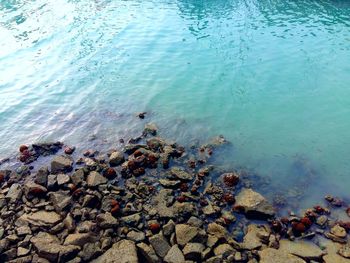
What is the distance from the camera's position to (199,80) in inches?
1324

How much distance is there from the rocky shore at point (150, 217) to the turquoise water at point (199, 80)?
2.70m

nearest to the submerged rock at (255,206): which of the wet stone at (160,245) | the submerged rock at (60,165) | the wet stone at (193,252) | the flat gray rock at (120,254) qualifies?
the wet stone at (193,252)

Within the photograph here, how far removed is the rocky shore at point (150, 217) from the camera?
15.6 metres

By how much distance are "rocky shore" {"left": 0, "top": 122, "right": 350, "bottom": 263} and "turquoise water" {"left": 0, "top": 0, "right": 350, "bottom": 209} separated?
2.70m

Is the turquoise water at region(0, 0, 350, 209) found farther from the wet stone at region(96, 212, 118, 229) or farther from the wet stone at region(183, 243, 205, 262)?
the wet stone at region(96, 212, 118, 229)

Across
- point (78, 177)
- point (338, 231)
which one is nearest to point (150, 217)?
point (78, 177)

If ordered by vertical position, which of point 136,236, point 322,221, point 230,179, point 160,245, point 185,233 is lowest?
point 322,221

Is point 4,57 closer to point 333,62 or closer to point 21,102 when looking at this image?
point 21,102

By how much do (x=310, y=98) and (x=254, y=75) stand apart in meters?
6.28

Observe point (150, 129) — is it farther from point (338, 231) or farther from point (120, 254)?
point (338, 231)

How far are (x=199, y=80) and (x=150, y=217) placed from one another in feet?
62.6

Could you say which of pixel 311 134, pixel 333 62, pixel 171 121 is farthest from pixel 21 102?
pixel 333 62

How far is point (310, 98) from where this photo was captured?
29.8 m

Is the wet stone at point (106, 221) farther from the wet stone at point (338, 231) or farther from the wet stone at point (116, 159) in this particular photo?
the wet stone at point (338, 231)
